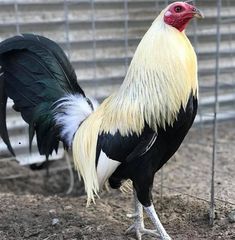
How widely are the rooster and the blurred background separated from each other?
134 centimetres

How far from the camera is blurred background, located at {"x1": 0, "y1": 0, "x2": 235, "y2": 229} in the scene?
5445mm

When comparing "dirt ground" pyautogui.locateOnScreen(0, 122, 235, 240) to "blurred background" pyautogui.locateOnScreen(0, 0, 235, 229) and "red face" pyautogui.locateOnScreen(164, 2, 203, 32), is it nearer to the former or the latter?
"blurred background" pyautogui.locateOnScreen(0, 0, 235, 229)

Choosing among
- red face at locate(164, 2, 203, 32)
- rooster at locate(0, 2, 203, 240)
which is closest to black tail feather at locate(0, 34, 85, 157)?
rooster at locate(0, 2, 203, 240)

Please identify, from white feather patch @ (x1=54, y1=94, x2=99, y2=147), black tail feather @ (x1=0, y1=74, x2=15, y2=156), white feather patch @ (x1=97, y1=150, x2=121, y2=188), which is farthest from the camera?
black tail feather @ (x1=0, y1=74, x2=15, y2=156)

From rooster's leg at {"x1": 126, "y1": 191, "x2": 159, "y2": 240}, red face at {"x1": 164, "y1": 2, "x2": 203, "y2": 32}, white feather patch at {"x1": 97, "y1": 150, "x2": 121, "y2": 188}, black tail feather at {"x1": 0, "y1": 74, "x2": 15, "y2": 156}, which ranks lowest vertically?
rooster's leg at {"x1": 126, "y1": 191, "x2": 159, "y2": 240}

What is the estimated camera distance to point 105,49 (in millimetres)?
6070

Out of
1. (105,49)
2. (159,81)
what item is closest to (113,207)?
(159,81)

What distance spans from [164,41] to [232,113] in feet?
12.6

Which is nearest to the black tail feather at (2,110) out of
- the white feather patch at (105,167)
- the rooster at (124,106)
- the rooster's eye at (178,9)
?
the rooster at (124,106)

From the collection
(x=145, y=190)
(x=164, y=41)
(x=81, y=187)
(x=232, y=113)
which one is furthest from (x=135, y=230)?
(x=232, y=113)

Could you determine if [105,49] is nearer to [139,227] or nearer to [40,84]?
[40,84]

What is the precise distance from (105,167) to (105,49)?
2.68 meters

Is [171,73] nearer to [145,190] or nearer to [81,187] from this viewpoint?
[145,190]

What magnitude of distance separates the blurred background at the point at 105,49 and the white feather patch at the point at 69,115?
1.34 m
